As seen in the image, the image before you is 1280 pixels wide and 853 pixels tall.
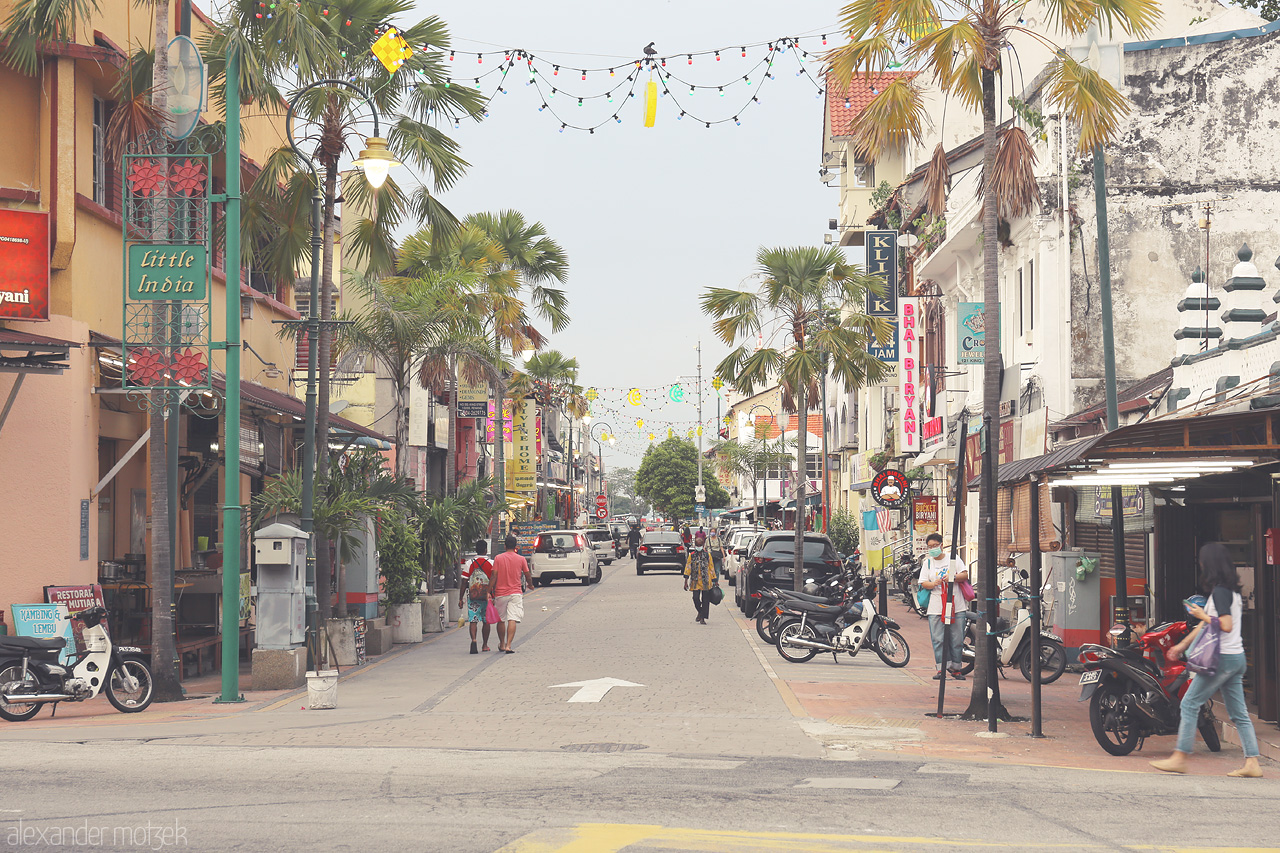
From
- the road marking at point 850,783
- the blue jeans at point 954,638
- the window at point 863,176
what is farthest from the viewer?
the window at point 863,176

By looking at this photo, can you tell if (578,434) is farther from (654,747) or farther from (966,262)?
(654,747)

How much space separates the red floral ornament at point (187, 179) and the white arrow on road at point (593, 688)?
760 centimetres

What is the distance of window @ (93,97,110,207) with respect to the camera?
63.8 feet

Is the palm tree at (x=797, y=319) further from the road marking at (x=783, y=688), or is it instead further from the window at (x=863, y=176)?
the window at (x=863, y=176)

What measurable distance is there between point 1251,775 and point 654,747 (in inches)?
194

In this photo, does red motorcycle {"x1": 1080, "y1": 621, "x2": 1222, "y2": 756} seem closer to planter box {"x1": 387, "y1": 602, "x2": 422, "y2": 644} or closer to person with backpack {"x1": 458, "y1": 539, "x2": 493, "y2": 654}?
person with backpack {"x1": 458, "y1": 539, "x2": 493, "y2": 654}

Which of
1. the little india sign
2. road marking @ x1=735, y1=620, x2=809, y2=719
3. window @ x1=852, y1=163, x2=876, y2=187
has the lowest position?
road marking @ x1=735, y1=620, x2=809, y2=719

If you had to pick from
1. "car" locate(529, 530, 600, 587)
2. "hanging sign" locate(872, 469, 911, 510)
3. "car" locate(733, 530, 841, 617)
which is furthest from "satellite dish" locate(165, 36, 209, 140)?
"car" locate(529, 530, 600, 587)

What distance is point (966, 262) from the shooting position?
30.6m

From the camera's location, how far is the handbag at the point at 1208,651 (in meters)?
10.8

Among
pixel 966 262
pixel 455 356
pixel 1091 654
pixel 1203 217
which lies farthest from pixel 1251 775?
pixel 455 356

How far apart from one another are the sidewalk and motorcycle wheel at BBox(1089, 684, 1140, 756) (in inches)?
4.3

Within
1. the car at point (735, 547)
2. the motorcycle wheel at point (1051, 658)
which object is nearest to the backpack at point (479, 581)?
the motorcycle wheel at point (1051, 658)

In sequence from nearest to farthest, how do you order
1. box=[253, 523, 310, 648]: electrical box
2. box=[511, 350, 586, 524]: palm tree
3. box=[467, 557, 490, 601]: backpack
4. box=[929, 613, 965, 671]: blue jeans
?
box=[929, 613, 965, 671]: blue jeans, box=[253, 523, 310, 648]: electrical box, box=[467, 557, 490, 601]: backpack, box=[511, 350, 586, 524]: palm tree
